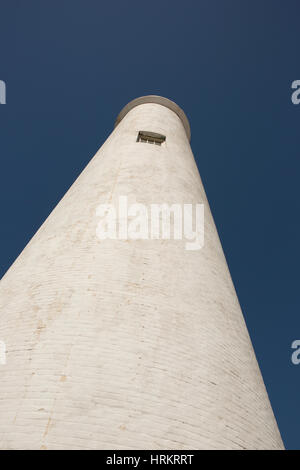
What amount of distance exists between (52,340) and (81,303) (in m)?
0.58

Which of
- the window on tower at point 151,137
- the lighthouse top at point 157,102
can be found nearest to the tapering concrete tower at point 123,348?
the window on tower at point 151,137

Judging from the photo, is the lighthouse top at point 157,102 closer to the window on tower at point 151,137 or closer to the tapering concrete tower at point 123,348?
the window on tower at point 151,137

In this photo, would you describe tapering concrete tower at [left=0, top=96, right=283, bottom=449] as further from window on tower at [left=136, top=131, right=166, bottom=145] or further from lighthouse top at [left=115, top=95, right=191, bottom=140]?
lighthouse top at [left=115, top=95, right=191, bottom=140]

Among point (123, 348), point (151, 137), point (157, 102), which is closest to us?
point (123, 348)

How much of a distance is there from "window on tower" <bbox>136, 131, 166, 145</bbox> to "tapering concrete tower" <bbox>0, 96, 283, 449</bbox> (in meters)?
3.99

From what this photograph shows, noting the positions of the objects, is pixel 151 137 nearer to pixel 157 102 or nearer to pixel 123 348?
pixel 157 102

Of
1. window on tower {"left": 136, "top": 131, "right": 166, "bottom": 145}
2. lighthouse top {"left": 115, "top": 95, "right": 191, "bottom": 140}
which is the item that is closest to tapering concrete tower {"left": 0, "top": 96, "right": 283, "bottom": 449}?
window on tower {"left": 136, "top": 131, "right": 166, "bottom": 145}

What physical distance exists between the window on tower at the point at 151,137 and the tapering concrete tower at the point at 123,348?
3988 mm

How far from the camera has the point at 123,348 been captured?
13.0 ft

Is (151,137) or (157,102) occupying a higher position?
(157,102)

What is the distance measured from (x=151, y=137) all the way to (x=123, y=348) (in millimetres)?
7366

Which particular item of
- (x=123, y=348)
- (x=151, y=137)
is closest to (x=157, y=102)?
(x=151, y=137)

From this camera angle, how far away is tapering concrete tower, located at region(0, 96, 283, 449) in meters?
3.37

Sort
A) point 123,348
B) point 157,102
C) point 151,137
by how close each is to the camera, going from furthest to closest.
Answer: point 157,102 → point 151,137 → point 123,348
